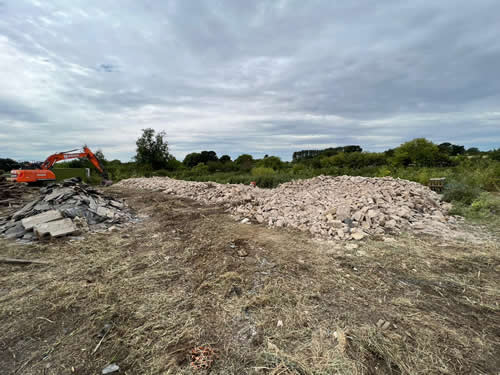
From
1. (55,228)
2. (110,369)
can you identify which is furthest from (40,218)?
(110,369)

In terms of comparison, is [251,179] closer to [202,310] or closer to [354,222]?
[354,222]

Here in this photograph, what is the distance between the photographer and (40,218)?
4809 millimetres

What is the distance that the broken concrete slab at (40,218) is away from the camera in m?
4.62

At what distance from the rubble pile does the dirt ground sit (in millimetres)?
594

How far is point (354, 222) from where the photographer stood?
467 cm

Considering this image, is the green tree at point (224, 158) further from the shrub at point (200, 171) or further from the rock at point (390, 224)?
the rock at point (390, 224)

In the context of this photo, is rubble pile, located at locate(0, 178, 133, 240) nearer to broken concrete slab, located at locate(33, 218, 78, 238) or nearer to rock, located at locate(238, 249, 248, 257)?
broken concrete slab, located at locate(33, 218, 78, 238)

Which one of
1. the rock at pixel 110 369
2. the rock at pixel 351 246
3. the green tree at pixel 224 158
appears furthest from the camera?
the green tree at pixel 224 158

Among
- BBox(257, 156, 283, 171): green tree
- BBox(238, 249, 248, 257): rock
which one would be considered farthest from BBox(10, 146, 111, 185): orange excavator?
BBox(257, 156, 283, 171): green tree

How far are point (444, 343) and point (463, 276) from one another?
1583 mm

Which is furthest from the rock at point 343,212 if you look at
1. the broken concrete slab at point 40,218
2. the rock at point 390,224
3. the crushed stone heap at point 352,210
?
the broken concrete slab at point 40,218

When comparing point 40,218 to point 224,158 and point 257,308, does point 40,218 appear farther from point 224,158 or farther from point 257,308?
point 224,158

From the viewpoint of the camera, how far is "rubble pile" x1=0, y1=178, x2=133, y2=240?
4.54 metres

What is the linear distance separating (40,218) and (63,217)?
0.39 metres
